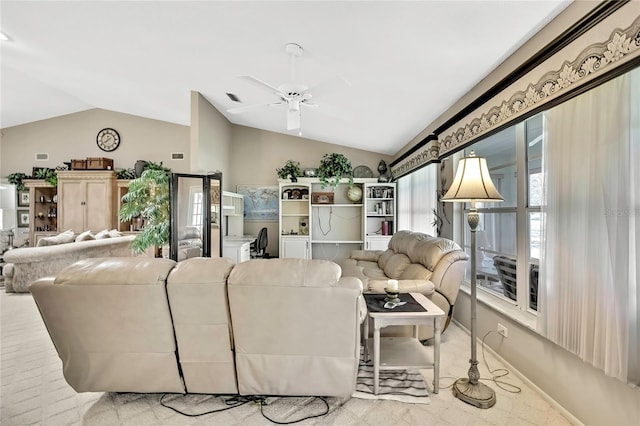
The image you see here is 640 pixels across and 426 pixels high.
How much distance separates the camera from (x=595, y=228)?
1.55 metres

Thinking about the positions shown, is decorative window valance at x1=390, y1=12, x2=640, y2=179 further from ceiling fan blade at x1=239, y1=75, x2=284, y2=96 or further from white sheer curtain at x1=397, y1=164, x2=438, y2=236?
ceiling fan blade at x1=239, y1=75, x2=284, y2=96

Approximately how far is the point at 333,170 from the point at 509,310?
4087 mm

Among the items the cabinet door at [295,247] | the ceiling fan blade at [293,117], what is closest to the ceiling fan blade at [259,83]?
the ceiling fan blade at [293,117]

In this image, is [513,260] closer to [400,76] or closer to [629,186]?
[629,186]

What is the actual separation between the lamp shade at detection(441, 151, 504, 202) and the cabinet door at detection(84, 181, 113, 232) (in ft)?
23.6

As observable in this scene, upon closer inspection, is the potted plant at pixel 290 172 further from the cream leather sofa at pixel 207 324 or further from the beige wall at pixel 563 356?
the cream leather sofa at pixel 207 324

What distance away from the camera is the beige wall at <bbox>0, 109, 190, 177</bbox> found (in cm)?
707

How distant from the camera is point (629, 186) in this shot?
1.39 meters

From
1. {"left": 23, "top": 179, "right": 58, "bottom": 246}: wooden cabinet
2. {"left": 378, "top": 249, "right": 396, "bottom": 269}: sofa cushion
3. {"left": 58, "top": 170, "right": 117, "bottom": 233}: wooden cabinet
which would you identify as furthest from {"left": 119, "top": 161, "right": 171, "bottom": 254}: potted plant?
{"left": 23, "top": 179, "right": 58, "bottom": 246}: wooden cabinet

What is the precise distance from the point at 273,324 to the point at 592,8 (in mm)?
2410

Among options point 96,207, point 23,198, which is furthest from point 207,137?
point 23,198

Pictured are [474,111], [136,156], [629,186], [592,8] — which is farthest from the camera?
[136,156]

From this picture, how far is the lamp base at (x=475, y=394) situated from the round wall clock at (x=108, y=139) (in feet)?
26.8

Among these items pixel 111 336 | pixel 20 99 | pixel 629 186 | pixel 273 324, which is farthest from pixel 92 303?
pixel 20 99
